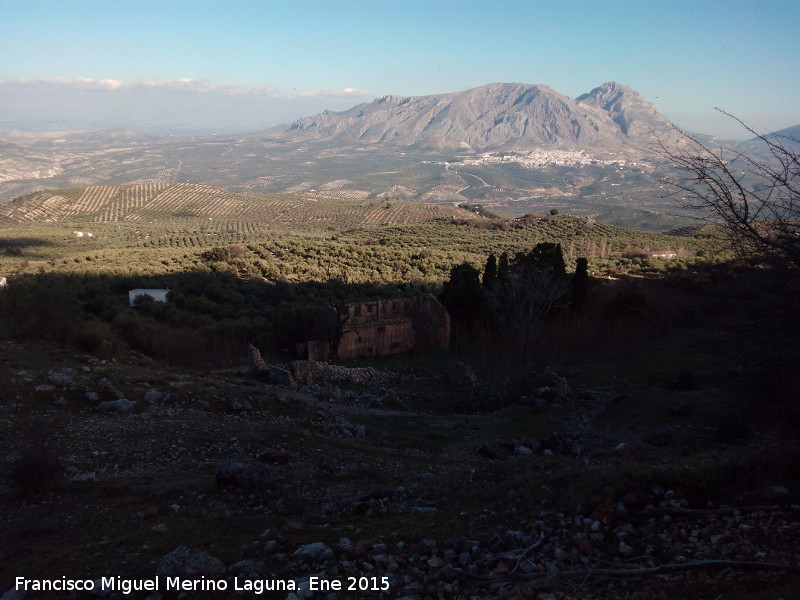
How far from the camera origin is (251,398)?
40.2 feet

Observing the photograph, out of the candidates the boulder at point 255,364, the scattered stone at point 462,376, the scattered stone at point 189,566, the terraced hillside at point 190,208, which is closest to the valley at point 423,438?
the scattered stone at point 189,566

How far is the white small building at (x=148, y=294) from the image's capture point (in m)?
28.7

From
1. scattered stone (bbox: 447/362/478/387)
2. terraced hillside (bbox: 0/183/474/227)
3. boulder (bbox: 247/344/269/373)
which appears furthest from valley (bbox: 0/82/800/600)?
terraced hillside (bbox: 0/183/474/227)

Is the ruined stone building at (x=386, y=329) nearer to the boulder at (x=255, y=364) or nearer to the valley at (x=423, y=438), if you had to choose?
the valley at (x=423, y=438)

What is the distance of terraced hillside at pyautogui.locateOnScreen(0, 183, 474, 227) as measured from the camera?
7481cm

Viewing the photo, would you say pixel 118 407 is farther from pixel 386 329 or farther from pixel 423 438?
pixel 386 329

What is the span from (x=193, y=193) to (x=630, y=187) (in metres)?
76.2

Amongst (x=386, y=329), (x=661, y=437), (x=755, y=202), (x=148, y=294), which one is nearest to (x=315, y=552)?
(x=755, y=202)

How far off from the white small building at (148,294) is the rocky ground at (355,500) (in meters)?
16.0

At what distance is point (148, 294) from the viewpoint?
2953 centimetres

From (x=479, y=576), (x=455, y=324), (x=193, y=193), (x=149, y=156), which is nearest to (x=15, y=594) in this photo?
(x=479, y=576)

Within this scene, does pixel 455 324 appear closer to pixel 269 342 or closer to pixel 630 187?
pixel 269 342

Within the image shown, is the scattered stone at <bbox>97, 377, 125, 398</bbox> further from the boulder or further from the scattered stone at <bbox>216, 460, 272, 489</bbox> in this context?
the boulder

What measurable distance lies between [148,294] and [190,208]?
56412 millimetres
